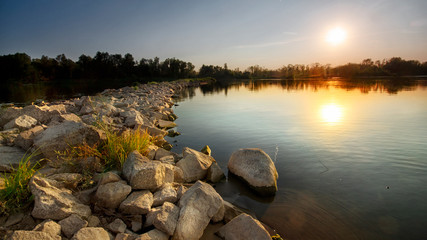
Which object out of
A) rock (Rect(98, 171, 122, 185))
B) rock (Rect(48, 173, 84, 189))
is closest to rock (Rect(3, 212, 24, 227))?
rock (Rect(48, 173, 84, 189))

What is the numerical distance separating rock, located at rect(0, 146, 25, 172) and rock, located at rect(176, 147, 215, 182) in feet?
9.45

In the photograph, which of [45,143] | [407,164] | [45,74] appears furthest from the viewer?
[45,74]

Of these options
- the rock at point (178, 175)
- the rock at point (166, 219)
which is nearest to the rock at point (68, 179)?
the rock at point (166, 219)

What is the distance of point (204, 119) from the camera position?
12625 millimetres

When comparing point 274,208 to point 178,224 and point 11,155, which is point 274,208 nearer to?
point 178,224

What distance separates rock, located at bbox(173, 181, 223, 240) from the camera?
2.88 metres

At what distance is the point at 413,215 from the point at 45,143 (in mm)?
6922

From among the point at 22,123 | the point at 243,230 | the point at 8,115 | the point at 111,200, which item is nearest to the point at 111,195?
the point at 111,200

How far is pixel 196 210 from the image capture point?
3078 millimetres

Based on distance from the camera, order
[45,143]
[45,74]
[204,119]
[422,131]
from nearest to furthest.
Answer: [45,143] → [422,131] → [204,119] → [45,74]

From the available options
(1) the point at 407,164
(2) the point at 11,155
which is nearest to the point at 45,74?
(2) the point at 11,155

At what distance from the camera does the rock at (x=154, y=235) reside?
2611mm

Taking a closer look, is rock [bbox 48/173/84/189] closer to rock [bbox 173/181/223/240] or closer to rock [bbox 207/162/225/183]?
rock [bbox 173/181/223/240]

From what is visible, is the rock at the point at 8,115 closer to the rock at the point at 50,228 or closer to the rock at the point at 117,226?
the rock at the point at 50,228
